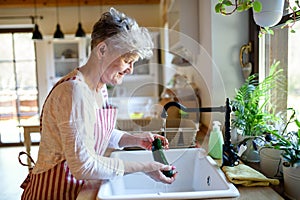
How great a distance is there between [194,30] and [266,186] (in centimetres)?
139

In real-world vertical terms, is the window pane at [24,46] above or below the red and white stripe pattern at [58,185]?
above

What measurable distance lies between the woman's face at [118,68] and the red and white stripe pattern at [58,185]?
1.04ft

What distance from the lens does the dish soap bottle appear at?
4.09ft

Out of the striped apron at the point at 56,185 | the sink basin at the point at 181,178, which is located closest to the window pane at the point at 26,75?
the sink basin at the point at 181,178

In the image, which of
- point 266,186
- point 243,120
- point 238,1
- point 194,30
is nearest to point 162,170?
point 266,186

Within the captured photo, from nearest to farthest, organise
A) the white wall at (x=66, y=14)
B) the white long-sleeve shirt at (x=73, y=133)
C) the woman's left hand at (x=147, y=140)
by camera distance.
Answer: the white long-sleeve shirt at (x=73, y=133), the woman's left hand at (x=147, y=140), the white wall at (x=66, y=14)

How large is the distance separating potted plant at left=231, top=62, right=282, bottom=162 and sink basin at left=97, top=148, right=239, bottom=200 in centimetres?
19

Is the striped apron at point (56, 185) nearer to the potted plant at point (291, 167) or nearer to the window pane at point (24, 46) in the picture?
the potted plant at point (291, 167)

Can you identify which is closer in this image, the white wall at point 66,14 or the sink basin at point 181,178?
the sink basin at point 181,178

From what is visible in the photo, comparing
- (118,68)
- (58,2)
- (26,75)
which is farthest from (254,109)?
(26,75)

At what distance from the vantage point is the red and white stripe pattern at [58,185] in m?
0.95

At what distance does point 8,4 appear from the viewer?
4461 mm

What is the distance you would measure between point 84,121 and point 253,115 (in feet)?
→ 2.54

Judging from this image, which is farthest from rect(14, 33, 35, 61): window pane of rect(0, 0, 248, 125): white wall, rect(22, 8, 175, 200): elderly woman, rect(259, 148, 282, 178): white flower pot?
rect(259, 148, 282, 178): white flower pot
